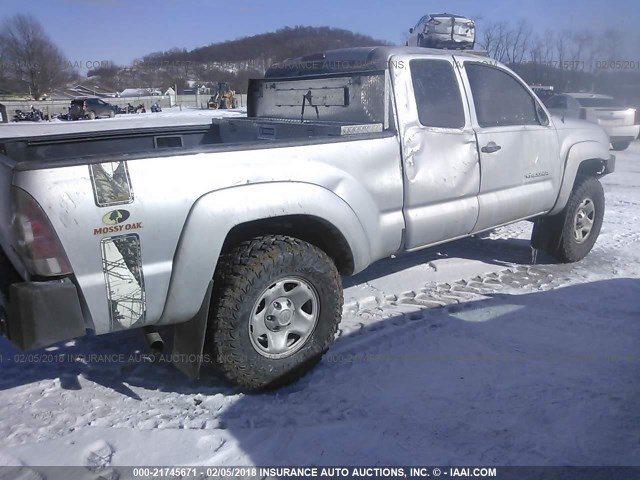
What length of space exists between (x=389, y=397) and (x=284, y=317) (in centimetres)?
74

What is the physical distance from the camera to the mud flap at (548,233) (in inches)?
209

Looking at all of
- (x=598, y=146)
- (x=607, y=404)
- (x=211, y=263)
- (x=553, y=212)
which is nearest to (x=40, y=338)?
(x=211, y=263)

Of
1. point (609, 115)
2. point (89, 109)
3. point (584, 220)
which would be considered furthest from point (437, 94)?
point (89, 109)

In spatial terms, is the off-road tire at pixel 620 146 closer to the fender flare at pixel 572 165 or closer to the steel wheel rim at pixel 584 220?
the steel wheel rim at pixel 584 220

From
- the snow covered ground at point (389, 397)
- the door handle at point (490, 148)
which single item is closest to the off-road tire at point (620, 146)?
the snow covered ground at point (389, 397)

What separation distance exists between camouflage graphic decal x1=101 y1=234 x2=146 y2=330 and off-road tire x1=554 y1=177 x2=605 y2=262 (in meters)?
4.08

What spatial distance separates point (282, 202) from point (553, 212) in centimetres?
316

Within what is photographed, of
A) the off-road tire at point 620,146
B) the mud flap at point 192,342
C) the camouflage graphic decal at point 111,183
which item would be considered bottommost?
the mud flap at point 192,342

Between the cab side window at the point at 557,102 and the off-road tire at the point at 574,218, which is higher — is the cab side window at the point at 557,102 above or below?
above

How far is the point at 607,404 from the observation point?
9.98 ft

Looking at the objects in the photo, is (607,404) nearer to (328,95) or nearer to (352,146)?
(352,146)

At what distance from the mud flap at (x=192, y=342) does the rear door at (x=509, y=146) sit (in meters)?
2.39

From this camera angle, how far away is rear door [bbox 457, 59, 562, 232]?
14.3 feet

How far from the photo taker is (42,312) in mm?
2426
